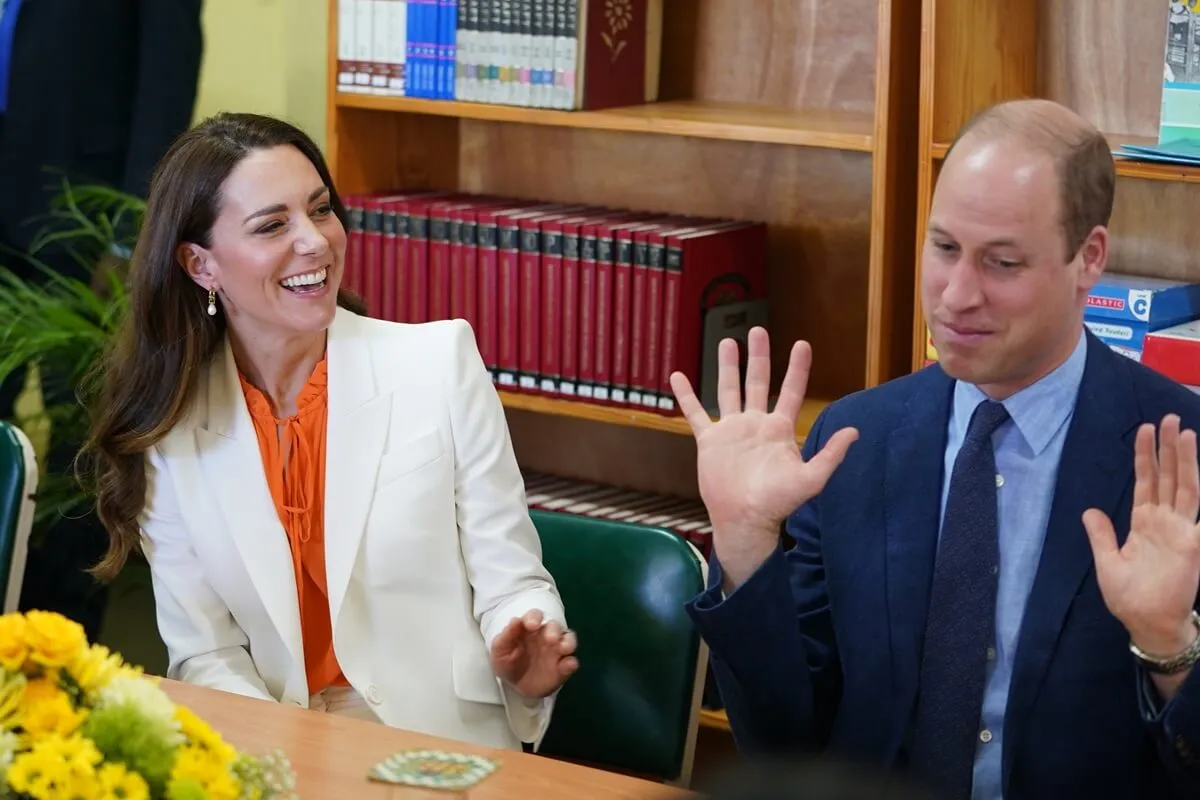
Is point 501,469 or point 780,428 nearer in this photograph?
point 780,428

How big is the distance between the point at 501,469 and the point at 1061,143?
850mm

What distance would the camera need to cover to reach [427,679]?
208 centimetres

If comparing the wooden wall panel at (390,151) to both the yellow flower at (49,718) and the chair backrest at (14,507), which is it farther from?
the yellow flower at (49,718)

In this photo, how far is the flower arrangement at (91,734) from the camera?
115 centimetres

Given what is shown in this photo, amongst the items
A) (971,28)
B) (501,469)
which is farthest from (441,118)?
(501,469)

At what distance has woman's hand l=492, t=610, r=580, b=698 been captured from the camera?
1.94m

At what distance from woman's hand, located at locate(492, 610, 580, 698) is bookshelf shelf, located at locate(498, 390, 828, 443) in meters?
0.97

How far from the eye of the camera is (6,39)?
135 inches

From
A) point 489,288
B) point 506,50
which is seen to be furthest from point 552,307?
point 506,50

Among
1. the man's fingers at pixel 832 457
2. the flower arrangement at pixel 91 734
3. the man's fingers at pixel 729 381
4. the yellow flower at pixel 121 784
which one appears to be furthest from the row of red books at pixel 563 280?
the yellow flower at pixel 121 784

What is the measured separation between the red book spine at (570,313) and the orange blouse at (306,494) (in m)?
0.87

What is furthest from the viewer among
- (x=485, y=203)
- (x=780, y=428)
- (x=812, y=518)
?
(x=485, y=203)

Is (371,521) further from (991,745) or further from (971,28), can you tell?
(971,28)

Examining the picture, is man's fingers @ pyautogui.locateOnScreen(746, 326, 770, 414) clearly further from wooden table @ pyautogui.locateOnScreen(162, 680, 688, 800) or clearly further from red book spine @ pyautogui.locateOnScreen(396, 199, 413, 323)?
red book spine @ pyautogui.locateOnScreen(396, 199, 413, 323)
